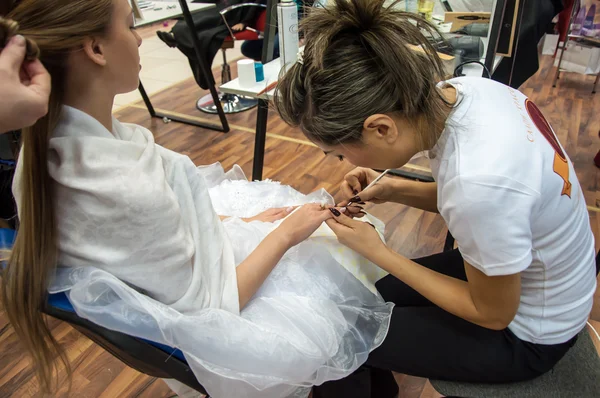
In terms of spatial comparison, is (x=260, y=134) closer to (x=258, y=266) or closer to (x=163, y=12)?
(x=258, y=266)

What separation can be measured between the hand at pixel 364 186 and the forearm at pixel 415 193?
19mm

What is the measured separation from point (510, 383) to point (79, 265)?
815 mm

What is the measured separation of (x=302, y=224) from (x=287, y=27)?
37.2 inches

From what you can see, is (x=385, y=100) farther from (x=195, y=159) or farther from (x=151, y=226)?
(x=195, y=159)

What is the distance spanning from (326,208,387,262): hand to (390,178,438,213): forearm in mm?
242

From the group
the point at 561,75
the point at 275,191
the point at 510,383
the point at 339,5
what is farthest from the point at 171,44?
the point at 561,75

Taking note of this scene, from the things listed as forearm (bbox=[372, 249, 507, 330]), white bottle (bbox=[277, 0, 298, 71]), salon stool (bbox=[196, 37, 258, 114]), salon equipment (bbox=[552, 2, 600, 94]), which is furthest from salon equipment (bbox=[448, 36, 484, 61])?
salon equipment (bbox=[552, 2, 600, 94])

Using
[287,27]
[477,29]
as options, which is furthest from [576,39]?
[287,27]

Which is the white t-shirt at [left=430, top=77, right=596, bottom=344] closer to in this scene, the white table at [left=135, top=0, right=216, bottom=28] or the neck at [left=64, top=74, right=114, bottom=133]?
the neck at [left=64, top=74, right=114, bottom=133]

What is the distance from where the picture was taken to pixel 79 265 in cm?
68

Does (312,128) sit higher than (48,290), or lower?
higher

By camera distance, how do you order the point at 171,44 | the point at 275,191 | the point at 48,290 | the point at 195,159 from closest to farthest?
1. the point at 48,290
2. the point at 275,191
3. the point at 195,159
4. the point at 171,44

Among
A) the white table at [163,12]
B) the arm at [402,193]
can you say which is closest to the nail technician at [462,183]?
the arm at [402,193]

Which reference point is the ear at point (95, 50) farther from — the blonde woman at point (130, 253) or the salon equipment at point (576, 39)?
the salon equipment at point (576, 39)
